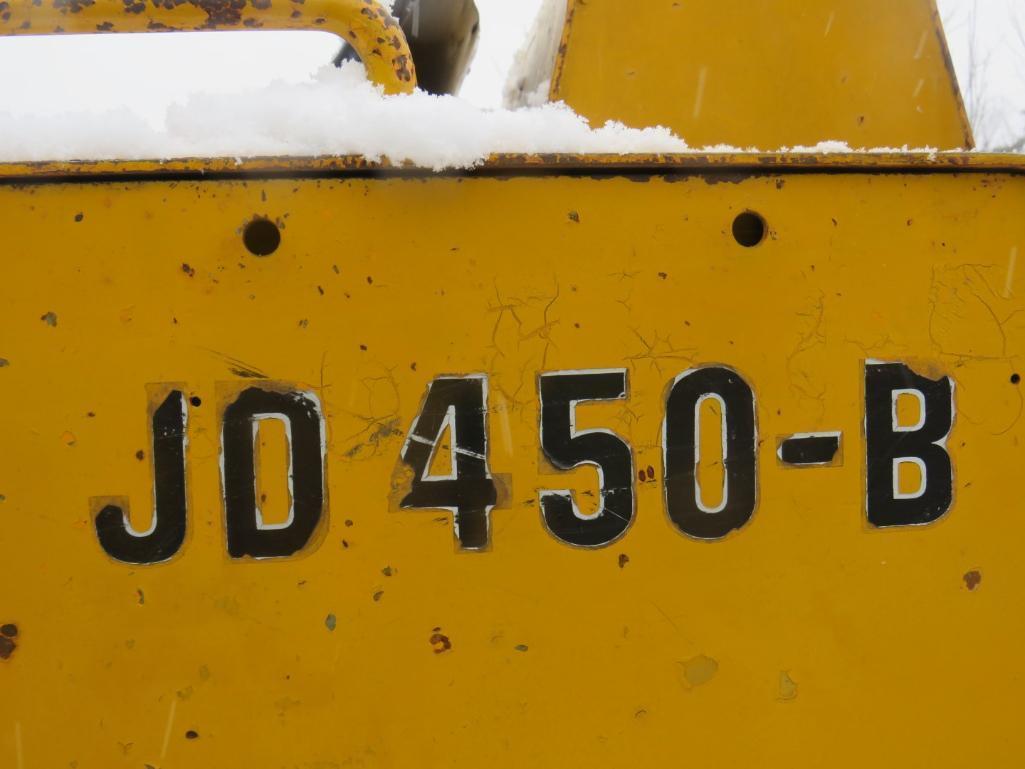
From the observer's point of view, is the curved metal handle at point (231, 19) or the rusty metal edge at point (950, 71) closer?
the curved metal handle at point (231, 19)

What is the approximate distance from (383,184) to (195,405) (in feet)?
1.30

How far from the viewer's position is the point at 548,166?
111cm

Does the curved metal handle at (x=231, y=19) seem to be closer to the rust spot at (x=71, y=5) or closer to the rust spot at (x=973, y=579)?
the rust spot at (x=71, y=5)

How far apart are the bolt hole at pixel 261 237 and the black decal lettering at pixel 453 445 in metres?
0.29

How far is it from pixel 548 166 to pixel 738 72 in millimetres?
433

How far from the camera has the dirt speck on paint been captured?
1170 millimetres

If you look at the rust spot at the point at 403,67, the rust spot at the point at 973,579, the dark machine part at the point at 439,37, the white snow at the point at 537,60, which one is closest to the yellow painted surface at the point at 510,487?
the rust spot at the point at 973,579

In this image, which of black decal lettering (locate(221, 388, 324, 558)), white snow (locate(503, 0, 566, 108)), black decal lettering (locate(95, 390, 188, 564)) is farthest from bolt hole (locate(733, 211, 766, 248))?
black decal lettering (locate(95, 390, 188, 564))

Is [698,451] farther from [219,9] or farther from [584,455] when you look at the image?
[219,9]

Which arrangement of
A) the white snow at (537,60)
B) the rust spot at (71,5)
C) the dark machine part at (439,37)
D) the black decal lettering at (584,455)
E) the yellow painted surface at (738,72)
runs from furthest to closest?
the dark machine part at (439,37)
the white snow at (537,60)
the yellow painted surface at (738,72)
the black decal lettering at (584,455)
the rust spot at (71,5)

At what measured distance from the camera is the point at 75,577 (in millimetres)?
1098

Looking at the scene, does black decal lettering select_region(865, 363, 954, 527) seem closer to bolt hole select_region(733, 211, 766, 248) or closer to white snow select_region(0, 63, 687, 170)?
bolt hole select_region(733, 211, 766, 248)

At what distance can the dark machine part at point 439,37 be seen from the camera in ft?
6.11

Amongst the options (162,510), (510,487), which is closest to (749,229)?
(510,487)
